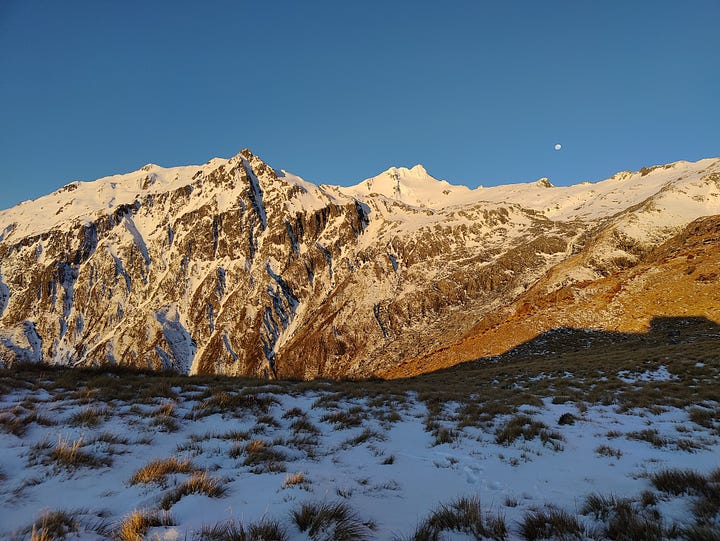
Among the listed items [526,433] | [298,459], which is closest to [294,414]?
[298,459]

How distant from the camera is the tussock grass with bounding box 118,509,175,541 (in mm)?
3156

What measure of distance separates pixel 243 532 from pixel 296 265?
15601 cm

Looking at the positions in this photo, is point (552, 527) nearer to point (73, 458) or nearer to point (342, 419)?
point (342, 419)

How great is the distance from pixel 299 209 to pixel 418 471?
177701mm

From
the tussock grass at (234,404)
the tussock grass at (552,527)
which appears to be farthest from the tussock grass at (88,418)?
the tussock grass at (552,527)

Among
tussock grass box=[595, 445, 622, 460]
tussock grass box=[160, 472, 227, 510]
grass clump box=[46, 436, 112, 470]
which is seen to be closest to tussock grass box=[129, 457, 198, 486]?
tussock grass box=[160, 472, 227, 510]

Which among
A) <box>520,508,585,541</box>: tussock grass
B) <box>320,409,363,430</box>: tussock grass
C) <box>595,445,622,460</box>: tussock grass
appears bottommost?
<box>595,445,622,460</box>: tussock grass

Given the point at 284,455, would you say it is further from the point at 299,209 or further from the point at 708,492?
the point at 299,209

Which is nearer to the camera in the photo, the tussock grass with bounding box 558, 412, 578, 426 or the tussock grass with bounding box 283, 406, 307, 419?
the tussock grass with bounding box 283, 406, 307, 419

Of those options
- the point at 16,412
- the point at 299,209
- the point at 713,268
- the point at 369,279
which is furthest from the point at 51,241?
the point at 713,268

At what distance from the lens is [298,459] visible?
6094 millimetres

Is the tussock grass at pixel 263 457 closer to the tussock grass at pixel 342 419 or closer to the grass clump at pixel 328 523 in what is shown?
the grass clump at pixel 328 523

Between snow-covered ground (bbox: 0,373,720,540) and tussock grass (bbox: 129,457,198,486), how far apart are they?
0.18 ft

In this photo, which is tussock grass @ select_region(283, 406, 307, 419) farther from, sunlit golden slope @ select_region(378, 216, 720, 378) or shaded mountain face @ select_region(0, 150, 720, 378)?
shaded mountain face @ select_region(0, 150, 720, 378)
